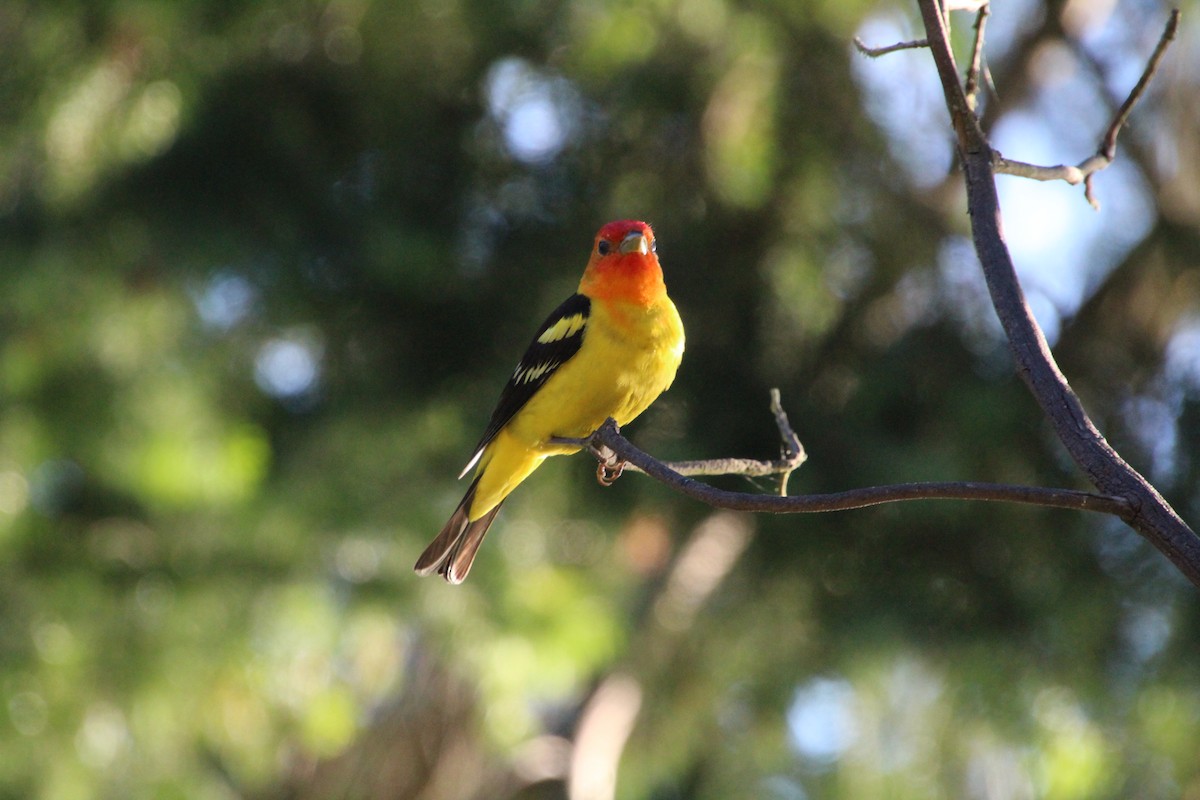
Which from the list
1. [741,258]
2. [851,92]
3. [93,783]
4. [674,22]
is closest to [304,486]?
[93,783]

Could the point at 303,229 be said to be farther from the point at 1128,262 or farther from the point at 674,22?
the point at 1128,262

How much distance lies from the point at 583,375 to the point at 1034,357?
1.60 metres

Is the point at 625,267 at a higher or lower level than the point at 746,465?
lower

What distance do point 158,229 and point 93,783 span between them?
92.1 inches

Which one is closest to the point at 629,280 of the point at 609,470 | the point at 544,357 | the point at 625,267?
the point at 625,267

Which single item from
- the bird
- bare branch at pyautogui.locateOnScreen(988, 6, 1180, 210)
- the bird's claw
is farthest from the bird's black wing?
bare branch at pyautogui.locateOnScreen(988, 6, 1180, 210)

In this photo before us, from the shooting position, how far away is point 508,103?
4.92m

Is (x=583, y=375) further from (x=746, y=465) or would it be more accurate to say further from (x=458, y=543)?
(x=746, y=465)

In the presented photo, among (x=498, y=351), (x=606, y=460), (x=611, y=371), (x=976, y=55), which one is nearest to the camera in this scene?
(x=976, y=55)

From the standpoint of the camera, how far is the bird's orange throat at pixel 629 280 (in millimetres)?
3104

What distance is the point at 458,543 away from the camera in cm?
335

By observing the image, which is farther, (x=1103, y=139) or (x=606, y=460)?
(x=606, y=460)

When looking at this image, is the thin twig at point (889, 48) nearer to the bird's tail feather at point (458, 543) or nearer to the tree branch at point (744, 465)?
the tree branch at point (744, 465)

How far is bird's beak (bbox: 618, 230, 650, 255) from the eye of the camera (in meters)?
3.17
